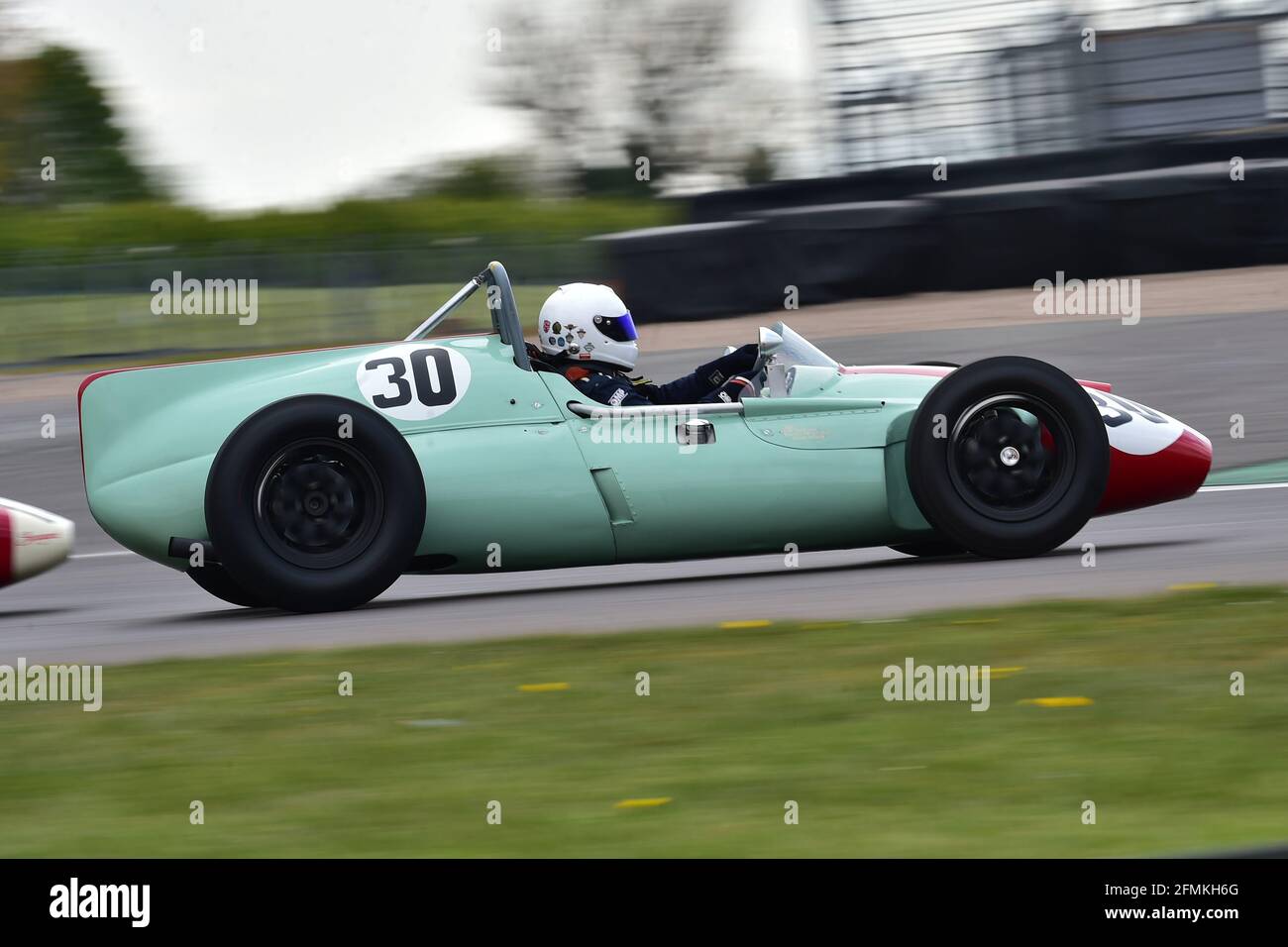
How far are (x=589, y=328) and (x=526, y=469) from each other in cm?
80

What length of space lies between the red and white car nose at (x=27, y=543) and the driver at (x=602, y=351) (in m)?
2.18

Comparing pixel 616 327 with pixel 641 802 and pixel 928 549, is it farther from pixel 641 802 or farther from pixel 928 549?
pixel 641 802

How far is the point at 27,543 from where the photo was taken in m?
7.41

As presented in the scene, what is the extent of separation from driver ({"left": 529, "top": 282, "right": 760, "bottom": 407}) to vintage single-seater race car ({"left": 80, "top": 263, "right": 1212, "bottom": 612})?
269 millimetres

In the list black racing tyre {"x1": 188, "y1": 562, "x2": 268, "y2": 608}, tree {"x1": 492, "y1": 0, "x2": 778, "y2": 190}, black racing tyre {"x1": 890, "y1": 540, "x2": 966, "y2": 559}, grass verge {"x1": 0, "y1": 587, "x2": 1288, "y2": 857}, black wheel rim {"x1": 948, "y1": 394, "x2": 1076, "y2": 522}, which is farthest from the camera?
tree {"x1": 492, "y1": 0, "x2": 778, "y2": 190}

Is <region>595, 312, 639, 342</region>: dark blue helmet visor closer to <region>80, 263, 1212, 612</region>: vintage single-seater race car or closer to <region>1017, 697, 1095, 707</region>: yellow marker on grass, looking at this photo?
<region>80, 263, 1212, 612</region>: vintage single-seater race car

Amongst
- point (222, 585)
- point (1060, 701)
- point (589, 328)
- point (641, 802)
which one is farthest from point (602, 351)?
point (641, 802)

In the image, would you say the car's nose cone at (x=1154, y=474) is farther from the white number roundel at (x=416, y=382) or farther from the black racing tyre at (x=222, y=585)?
the black racing tyre at (x=222, y=585)

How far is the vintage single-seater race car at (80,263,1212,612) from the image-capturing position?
6.53 metres

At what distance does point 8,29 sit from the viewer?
2983 centimetres

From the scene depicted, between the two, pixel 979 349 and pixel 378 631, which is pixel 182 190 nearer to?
pixel 979 349

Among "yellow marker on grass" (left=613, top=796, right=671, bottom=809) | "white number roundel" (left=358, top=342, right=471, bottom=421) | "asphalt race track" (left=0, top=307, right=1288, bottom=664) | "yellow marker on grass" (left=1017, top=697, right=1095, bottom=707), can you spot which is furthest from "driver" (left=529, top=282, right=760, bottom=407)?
"yellow marker on grass" (left=613, top=796, right=671, bottom=809)

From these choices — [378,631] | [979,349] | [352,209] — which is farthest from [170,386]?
[352,209]

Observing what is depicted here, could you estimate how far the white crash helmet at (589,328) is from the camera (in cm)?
715
